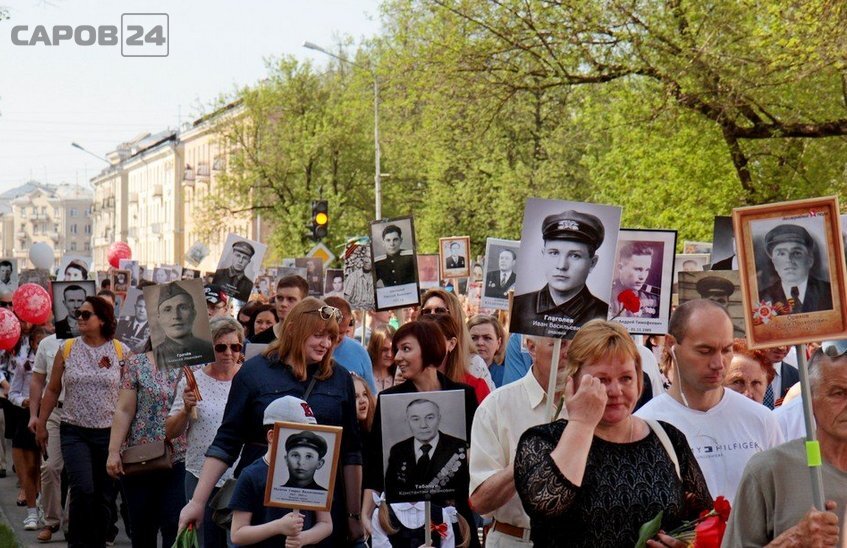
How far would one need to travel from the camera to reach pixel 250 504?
21.7ft

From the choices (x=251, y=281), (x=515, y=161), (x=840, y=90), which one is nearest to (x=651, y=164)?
(x=840, y=90)

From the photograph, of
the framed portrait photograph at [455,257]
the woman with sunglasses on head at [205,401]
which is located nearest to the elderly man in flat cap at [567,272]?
the woman with sunglasses on head at [205,401]

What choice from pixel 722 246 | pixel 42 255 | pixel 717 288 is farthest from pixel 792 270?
pixel 42 255

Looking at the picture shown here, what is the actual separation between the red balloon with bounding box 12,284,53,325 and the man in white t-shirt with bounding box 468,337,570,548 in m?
10.7

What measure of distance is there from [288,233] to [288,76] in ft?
23.3

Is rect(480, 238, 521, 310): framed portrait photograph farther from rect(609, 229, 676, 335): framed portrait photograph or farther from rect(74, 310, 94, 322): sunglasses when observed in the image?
rect(609, 229, 676, 335): framed portrait photograph

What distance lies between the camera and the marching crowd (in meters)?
4.49

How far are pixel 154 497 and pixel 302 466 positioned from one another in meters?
3.53

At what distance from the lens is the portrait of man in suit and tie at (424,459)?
6.57 m

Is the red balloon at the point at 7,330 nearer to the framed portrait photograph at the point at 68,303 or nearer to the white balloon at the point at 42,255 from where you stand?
the framed portrait photograph at the point at 68,303

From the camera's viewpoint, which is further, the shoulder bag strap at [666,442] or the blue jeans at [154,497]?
the blue jeans at [154,497]

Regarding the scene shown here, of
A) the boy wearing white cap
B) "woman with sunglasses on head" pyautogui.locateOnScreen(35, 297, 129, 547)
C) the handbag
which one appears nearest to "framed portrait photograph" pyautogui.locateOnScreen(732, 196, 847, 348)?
the boy wearing white cap

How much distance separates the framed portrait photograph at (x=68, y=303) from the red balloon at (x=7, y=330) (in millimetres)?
1437

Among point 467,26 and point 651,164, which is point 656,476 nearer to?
point 467,26
